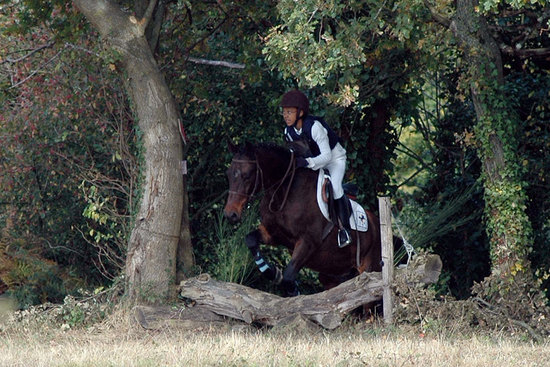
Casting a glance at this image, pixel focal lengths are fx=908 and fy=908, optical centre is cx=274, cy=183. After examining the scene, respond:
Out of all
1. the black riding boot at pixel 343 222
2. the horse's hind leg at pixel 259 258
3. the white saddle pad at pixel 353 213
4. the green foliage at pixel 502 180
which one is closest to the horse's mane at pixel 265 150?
the white saddle pad at pixel 353 213

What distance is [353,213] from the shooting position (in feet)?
38.8

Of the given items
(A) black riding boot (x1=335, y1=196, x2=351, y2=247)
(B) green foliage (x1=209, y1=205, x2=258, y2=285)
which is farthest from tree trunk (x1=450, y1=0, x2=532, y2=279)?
(B) green foliage (x1=209, y1=205, x2=258, y2=285)

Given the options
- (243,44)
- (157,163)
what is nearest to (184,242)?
(157,163)

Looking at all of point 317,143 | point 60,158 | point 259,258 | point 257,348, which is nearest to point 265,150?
point 317,143

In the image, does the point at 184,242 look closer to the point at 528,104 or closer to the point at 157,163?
the point at 157,163

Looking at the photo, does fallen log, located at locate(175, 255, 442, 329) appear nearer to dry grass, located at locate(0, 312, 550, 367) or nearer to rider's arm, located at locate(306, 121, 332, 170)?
dry grass, located at locate(0, 312, 550, 367)

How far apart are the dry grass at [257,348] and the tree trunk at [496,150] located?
184 cm

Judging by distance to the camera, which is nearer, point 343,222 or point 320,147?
point 320,147

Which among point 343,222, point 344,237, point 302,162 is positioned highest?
point 302,162

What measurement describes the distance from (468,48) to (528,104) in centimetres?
265

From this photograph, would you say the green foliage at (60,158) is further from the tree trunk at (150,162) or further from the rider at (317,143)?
the rider at (317,143)

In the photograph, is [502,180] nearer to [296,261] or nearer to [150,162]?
[296,261]

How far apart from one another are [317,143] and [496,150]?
2.48 meters

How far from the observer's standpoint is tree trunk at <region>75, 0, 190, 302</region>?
1145 centimetres
